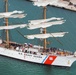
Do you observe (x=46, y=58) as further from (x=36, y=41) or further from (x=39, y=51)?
(x=36, y=41)

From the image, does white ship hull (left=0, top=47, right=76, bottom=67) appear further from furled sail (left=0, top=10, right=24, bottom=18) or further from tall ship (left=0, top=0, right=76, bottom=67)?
furled sail (left=0, top=10, right=24, bottom=18)

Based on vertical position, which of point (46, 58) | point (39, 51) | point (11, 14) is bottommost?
point (46, 58)

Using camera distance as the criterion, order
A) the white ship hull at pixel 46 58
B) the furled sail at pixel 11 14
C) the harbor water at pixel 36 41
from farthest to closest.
Answer: 1. the furled sail at pixel 11 14
2. the white ship hull at pixel 46 58
3. the harbor water at pixel 36 41

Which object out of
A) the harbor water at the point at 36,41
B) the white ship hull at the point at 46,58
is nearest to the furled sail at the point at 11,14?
the harbor water at the point at 36,41

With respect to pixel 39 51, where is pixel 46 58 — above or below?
below

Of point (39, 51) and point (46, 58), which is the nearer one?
point (46, 58)

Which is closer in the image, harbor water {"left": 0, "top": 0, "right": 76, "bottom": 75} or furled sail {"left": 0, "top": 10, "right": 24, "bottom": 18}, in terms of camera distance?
harbor water {"left": 0, "top": 0, "right": 76, "bottom": 75}

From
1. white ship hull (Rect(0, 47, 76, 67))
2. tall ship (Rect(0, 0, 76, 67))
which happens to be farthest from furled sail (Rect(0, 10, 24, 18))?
white ship hull (Rect(0, 47, 76, 67))

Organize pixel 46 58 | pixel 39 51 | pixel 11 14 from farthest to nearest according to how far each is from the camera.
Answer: pixel 11 14, pixel 39 51, pixel 46 58

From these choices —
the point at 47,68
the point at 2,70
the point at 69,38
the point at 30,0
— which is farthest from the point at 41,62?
the point at 30,0

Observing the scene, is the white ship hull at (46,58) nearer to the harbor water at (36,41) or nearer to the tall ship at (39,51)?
the tall ship at (39,51)

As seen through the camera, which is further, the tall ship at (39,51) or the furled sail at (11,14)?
the furled sail at (11,14)

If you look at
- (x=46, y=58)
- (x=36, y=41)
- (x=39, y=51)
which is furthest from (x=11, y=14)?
(x=46, y=58)
